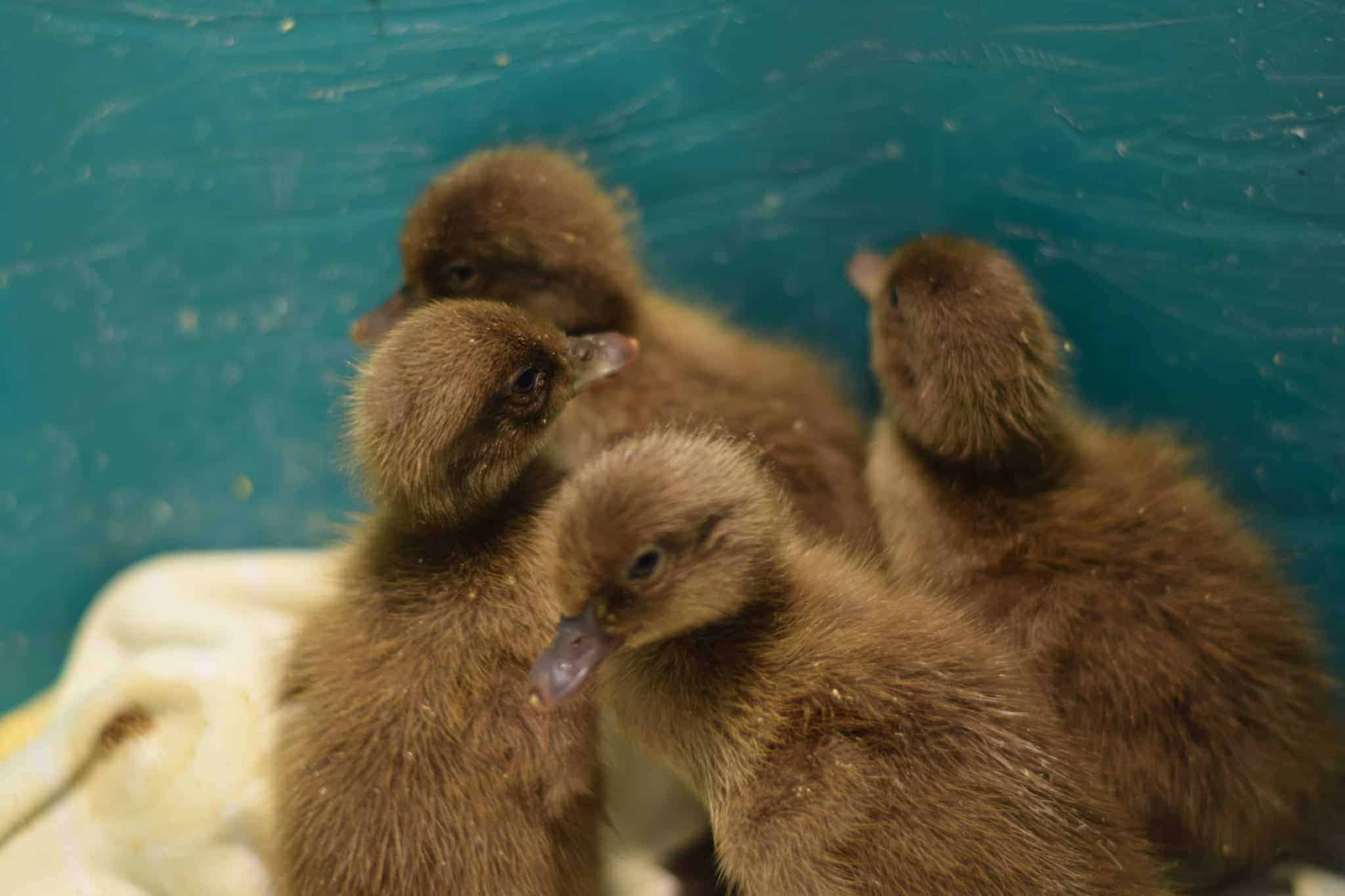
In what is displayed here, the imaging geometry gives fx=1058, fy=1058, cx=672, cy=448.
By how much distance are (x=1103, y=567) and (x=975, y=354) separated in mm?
327

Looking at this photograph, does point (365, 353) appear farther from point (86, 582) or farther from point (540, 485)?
point (86, 582)

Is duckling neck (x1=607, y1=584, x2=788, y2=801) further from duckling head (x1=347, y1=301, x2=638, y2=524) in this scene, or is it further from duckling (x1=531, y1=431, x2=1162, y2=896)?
duckling head (x1=347, y1=301, x2=638, y2=524)

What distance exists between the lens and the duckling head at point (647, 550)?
1.11 meters

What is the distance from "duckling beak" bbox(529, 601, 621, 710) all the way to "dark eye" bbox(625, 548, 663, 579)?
0.19ft

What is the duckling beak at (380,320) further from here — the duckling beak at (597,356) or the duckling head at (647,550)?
the duckling head at (647,550)

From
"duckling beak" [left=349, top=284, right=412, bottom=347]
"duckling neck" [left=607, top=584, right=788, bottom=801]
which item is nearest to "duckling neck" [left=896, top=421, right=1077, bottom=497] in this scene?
"duckling neck" [left=607, top=584, right=788, bottom=801]

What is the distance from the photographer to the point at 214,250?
1841 mm

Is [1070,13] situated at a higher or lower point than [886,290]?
higher

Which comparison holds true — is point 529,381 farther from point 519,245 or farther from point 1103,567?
point 1103,567

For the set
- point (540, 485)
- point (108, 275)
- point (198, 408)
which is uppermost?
point (108, 275)

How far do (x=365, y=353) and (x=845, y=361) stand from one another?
2.78ft

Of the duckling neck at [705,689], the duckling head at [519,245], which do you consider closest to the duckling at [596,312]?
the duckling head at [519,245]

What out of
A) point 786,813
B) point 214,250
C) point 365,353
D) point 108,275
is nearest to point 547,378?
point 365,353

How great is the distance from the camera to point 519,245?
1644mm
